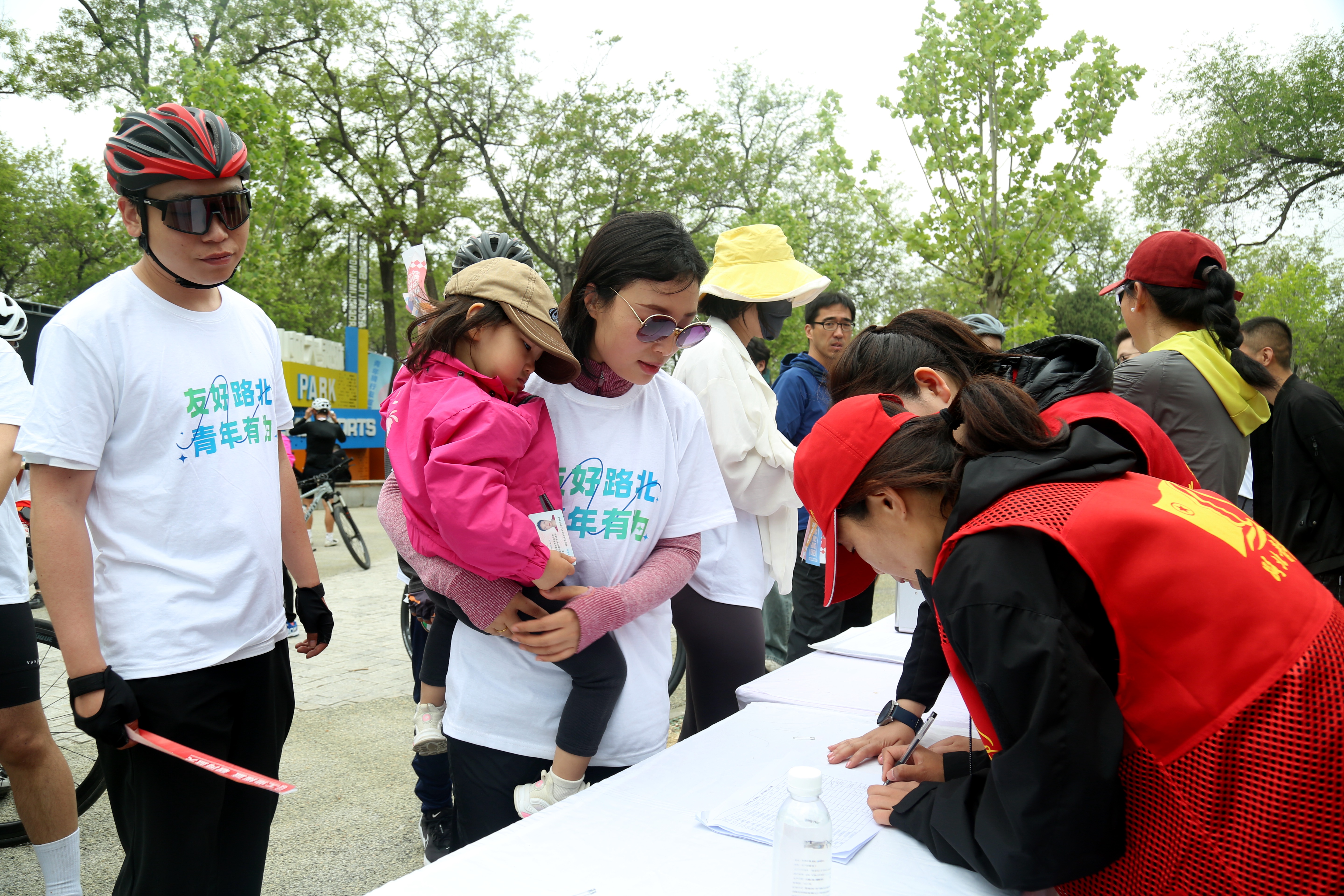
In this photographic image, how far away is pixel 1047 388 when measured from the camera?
1.64 m

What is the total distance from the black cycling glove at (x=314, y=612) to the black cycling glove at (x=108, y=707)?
57 centimetres

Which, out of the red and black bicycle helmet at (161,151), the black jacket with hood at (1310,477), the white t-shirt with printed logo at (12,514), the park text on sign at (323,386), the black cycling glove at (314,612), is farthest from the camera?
the park text on sign at (323,386)

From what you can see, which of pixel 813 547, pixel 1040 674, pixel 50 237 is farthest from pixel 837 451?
pixel 50 237

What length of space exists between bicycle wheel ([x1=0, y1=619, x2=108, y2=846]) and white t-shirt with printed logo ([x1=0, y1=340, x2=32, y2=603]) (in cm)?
14

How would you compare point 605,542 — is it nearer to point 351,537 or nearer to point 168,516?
point 168,516

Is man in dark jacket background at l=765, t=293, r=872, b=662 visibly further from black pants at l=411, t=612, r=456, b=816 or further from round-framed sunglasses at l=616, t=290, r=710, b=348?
round-framed sunglasses at l=616, t=290, r=710, b=348

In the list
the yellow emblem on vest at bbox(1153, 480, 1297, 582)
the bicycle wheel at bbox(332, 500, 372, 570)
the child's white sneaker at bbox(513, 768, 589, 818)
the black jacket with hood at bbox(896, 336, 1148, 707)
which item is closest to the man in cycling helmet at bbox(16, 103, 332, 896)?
the child's white sneaker at bbox(513, 768, 589, 818)

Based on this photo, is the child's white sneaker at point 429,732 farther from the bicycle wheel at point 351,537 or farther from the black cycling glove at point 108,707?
the bicycle wheel at point 351,537

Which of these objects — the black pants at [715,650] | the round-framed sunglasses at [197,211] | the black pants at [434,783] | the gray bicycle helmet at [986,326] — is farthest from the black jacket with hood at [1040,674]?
the gray bicycle helmet at [986,326]

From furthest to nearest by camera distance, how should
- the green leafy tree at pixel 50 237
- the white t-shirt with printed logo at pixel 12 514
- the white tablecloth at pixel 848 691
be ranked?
1. the green leafy tree at pixel 50 237
2. the white t-shirt with printed logo at pixel 12 514
3. the white tablecloth at pixel 848 691

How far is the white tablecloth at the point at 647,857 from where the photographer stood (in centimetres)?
131

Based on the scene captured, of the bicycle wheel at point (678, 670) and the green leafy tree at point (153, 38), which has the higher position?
the green leafy tree at point (153, 38)

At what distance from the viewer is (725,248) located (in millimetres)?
3363

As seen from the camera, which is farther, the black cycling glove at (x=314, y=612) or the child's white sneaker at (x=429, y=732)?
the child's white sneaker at (x=429, y=732)
